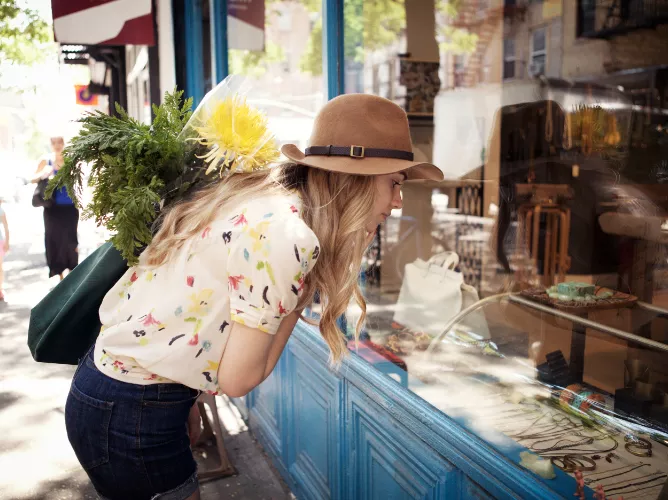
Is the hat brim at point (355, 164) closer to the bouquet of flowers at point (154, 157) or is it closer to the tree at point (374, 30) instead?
the bouquet of flowers at point (154, 157)

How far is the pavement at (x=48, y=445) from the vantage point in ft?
11.0

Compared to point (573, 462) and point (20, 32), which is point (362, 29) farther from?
point (20, 32)

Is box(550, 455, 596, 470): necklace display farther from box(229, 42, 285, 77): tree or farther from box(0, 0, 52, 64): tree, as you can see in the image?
box(0, 0, 52, 64): tree

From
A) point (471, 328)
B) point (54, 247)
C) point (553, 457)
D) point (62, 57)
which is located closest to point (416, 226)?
point (471, 328)

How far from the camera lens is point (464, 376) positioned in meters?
2.65

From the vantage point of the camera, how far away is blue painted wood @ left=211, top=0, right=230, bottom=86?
466 cm

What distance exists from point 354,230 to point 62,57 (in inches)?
374

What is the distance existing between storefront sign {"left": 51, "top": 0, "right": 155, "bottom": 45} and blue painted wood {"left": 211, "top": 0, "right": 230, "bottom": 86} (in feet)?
2.98

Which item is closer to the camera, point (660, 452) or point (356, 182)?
point (356, 182)

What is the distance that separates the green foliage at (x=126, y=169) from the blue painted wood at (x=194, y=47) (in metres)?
3.75

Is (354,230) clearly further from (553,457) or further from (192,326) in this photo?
(553,457)

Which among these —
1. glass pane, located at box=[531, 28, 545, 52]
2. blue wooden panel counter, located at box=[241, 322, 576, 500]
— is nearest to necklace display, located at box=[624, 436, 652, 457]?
blue wooden panel counter, located at box=[241, 322, 576, 500]

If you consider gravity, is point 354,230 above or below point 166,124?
below

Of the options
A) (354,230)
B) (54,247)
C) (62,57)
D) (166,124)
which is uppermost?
(62,57)
